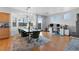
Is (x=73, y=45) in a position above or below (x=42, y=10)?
below

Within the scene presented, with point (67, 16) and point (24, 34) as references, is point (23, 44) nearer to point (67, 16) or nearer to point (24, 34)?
point (24, 34)

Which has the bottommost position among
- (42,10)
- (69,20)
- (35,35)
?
(35,35)

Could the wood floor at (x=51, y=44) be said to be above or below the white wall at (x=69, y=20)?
below

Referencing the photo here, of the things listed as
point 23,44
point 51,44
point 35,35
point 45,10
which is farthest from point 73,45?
point 23,44

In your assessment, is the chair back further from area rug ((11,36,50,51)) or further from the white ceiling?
the white ceiling

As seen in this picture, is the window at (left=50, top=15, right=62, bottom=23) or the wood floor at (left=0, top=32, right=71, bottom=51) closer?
the wood floor at (left=0, top=32, right=71, bottom=51)

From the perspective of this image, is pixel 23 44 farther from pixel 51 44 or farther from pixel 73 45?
pixel 73 45

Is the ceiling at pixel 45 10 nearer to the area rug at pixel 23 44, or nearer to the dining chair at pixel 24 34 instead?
the dining chair at pixel 24 34

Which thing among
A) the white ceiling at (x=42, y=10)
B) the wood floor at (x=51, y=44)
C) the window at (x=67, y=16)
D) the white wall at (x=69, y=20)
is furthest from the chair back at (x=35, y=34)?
the window at (x=67, y=16)

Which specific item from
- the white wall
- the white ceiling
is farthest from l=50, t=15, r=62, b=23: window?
the white ceiling

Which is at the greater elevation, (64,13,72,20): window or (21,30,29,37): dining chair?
(64,13,72,20): window
